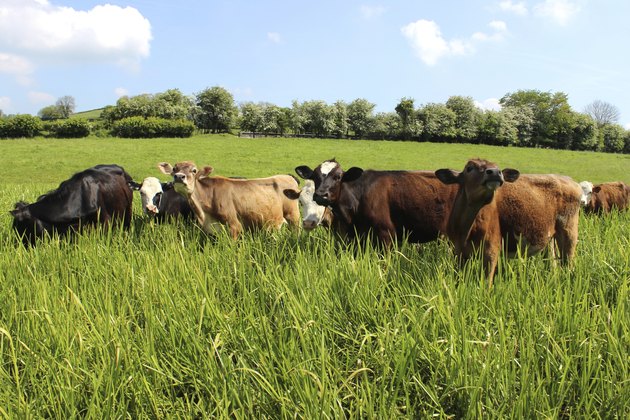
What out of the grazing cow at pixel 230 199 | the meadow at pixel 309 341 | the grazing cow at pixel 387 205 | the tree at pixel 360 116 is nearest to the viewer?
the meadow at pixel 309 341

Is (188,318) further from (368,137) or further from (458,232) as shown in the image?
(368,137)

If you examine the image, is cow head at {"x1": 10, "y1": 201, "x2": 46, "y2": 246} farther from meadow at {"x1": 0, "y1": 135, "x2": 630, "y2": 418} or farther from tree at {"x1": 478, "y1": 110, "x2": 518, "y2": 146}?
tree at {"x1": 478, "y1": 110, "x2": 518, "y2": 146}

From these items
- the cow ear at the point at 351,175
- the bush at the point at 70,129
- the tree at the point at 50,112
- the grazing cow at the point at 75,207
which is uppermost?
the tree at the point at 50,112

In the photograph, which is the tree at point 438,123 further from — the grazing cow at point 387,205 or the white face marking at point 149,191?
the grazing cow at point 387,205

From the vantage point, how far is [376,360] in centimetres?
282

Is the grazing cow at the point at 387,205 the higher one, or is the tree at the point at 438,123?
the tree at the point at 438,123

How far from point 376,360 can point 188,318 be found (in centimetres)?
140

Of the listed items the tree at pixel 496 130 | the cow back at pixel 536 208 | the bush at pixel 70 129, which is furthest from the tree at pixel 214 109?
the cow back at pixel 536 208

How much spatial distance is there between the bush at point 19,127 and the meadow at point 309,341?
51.8 meters

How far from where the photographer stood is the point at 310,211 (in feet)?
18.7

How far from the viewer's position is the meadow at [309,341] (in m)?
2.42

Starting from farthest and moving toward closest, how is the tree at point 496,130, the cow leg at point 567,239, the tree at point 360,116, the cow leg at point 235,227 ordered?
the tree at point 360,116, the tree at point 496,130, the cow leg at point 235,227, the cow leg at point 567,239

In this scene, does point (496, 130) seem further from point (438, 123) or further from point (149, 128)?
point (149, 128)

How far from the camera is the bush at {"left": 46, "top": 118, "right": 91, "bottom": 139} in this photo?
163ft
